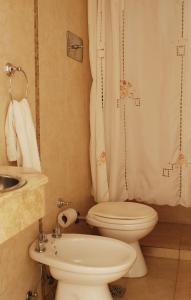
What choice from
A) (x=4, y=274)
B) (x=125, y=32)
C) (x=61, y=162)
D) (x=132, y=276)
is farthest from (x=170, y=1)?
(x=4, y=274)

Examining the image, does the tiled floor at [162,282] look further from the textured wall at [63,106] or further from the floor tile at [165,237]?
the textured wall at [63,106]

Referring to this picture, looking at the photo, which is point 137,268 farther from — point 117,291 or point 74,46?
point 74,46

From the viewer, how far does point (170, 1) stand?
94.3 inches

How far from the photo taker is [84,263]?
5.25 ft

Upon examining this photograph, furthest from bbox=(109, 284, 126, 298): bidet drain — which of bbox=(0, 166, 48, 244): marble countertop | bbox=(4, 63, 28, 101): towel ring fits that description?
bbox=(4, 63, 28, 101): towel ring

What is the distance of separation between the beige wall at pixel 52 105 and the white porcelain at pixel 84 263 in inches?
6.2

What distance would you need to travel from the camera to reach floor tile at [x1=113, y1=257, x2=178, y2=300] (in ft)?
6.59

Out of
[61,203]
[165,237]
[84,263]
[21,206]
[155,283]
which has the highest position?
[21,206]

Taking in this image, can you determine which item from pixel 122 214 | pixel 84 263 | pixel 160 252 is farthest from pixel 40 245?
pixel 160 252

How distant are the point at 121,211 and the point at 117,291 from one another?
1.54 ft

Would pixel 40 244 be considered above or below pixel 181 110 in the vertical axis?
below

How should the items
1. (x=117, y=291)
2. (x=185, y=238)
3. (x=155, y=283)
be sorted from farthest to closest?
1. (x=185, y=238)
2. (x=155, y=283)
3. (x=117, y=291)

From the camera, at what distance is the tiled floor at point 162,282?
2008 mm

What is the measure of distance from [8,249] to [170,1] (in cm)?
193
